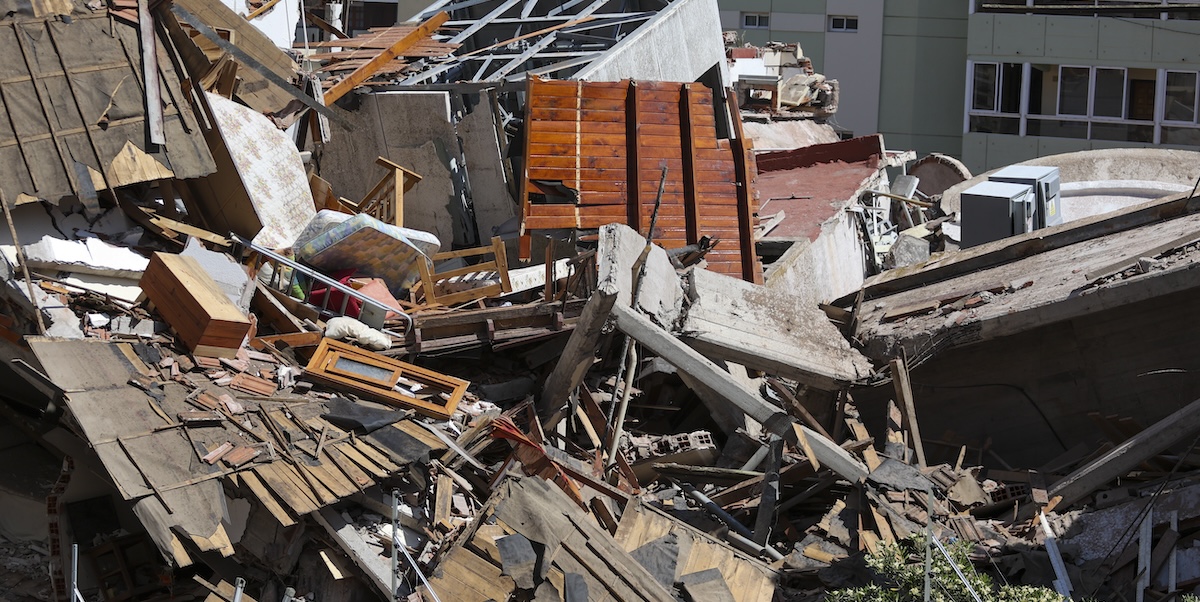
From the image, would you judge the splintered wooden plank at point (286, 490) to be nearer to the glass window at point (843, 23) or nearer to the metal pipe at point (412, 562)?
the metal pipe at point (412, 562)

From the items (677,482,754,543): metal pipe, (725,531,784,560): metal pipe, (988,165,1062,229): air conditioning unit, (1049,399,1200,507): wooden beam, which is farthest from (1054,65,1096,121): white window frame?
(725,531,784,560): metal pipe

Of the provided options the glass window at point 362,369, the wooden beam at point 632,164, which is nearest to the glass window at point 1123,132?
the wooden beam at point 632,164

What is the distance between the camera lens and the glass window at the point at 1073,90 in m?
31.8

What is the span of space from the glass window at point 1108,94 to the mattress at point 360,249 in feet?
85.4

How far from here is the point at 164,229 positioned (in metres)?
10.7

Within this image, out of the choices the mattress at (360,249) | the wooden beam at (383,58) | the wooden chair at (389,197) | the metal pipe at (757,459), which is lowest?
the metal pipe at (757,459)

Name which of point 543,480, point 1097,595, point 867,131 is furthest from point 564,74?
point 867,131

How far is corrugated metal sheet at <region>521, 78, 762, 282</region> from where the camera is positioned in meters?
12.7

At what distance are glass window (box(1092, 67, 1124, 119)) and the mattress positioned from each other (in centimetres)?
2602

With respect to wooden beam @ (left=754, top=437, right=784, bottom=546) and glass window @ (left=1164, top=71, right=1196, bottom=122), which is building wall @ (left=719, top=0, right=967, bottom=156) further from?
wooden beam @ (left=754, top=437, right=784, bottom=546)

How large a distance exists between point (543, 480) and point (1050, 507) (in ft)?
12.5

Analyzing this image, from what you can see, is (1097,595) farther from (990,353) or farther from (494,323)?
(494,323)

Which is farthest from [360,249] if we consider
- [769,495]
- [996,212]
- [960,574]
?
[996,212]

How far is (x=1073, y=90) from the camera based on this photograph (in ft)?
105
